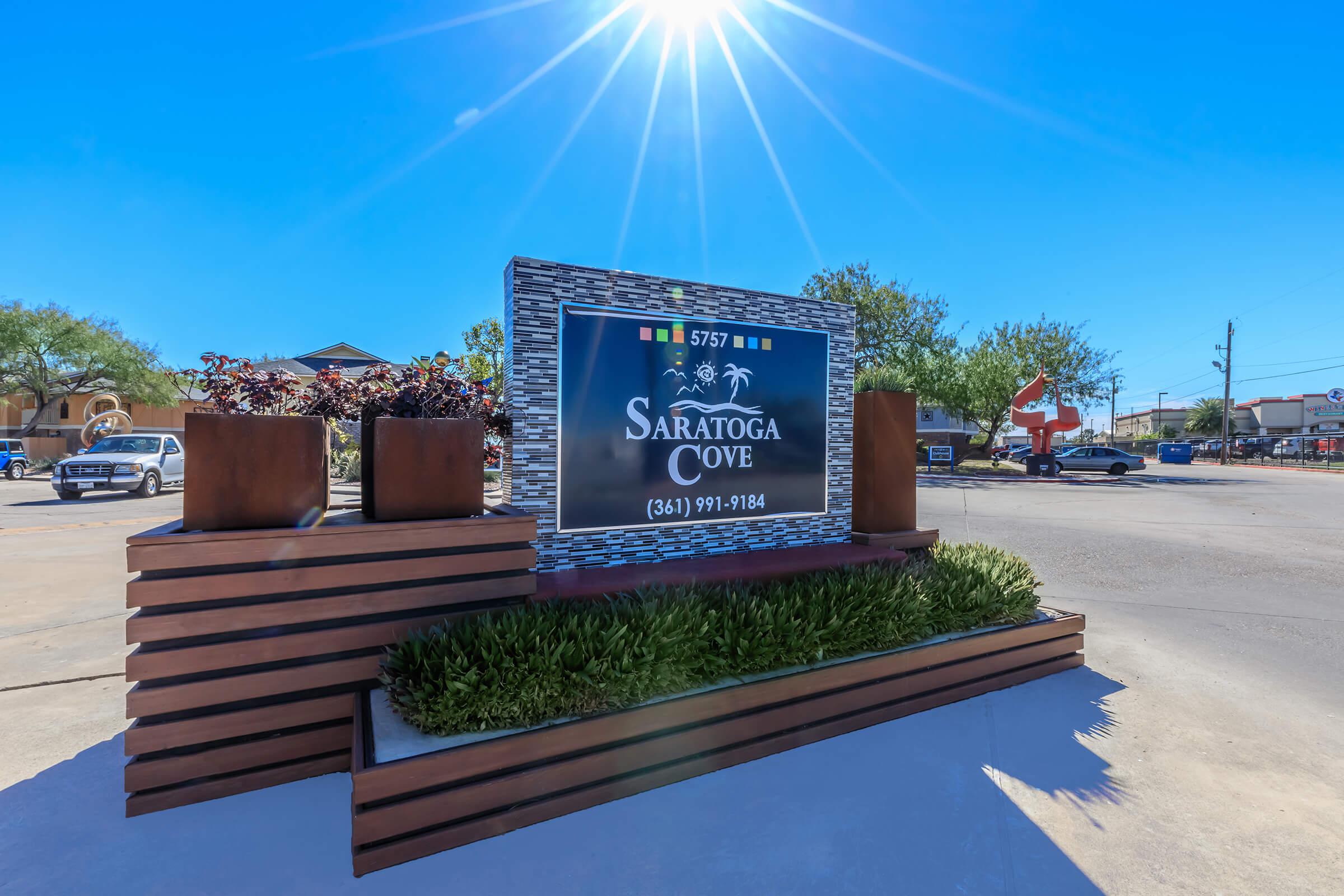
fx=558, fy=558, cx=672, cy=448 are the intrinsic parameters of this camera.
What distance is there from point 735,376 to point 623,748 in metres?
2.78

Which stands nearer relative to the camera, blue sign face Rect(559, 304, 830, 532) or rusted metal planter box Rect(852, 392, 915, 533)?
blue sign face Rect(559, 304, 830, 532)

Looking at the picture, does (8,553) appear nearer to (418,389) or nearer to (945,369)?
(418,389)

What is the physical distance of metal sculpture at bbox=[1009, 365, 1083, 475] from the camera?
23.1 metres

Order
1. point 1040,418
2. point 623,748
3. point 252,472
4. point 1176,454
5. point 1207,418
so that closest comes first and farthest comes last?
point 623,748 → point 252,472 → point 1040,418 → point 1176,454 → point 1207,418

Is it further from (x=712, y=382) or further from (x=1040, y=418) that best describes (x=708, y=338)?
(x=1040, y=418)

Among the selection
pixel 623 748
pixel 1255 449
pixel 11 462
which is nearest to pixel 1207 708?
pixel 623 748

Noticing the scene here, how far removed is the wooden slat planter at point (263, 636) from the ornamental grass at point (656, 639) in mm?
277

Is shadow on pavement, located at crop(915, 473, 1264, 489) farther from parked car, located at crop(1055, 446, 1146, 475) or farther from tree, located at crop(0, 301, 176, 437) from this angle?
tree, located at crop(0, 301, 176, 437)

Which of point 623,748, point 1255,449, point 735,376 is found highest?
point 735,376

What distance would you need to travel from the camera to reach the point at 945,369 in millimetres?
28906

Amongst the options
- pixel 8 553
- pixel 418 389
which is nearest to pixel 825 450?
pixel 418 389

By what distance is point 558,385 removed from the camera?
3.75 m

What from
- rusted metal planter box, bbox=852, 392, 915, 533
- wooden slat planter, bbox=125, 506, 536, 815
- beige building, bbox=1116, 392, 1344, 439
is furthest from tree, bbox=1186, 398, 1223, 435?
wooden slat planter, bbox=125, 506, 536, 815

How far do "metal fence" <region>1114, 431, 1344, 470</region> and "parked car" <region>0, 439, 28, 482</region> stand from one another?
187ft
